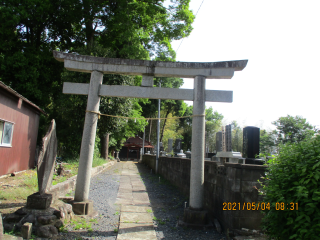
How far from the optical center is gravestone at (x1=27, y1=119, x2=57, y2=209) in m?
4.55

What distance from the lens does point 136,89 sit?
5.89 meters

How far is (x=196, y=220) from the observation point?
5199 millimetres

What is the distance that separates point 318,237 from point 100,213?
478cm

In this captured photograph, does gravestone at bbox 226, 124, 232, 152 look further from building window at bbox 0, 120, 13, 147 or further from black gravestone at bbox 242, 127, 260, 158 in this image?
building window at bbox 0, 120, 13, 147

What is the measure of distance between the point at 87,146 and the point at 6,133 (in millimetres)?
5258

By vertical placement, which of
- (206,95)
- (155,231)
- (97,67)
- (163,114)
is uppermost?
(163,114)

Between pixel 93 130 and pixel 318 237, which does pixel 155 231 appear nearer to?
pixel 93 130

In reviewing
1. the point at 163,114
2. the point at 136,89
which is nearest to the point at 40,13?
the point at 136,89

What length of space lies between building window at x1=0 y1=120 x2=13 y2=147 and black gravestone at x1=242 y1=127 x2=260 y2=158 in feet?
27.2

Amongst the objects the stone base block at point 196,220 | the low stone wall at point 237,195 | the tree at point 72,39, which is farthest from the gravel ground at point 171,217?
the tree at point 72,39

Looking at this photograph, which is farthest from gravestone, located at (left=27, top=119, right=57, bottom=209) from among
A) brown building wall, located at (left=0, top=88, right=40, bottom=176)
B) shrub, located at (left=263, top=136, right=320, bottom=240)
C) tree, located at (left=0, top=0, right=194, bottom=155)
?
tree, located at (left=0, top=0, right=194, bottom=155)

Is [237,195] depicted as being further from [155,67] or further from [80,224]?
[155,67]

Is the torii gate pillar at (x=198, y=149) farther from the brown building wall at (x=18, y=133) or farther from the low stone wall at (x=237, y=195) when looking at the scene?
the brown building wall at (x=18, y=133)

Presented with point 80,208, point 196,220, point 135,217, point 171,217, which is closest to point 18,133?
point 80,208
